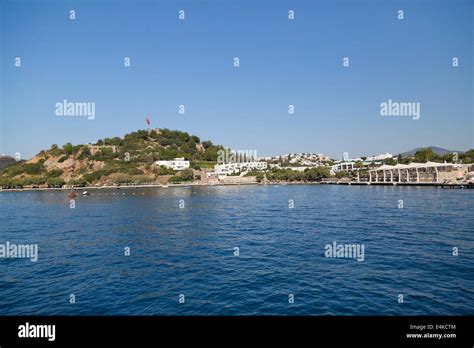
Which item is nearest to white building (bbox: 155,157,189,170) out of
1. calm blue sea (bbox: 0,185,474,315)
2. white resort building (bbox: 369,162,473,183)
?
white resort building (bbox: 369,162,473,183)

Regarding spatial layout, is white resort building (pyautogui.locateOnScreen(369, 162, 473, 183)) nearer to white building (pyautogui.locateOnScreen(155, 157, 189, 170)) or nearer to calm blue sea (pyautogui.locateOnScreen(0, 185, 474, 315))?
calm blue sea (pyautogui.locateOnScreen(0, 185, 474, 315))

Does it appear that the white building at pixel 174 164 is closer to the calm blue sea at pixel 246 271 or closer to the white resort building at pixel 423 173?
the white resort building at pixel 423 173

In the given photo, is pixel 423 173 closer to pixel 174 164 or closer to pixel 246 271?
pixel 246 271

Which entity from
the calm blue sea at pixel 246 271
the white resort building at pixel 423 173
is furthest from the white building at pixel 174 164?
the calm blue sea at pixel 246 271

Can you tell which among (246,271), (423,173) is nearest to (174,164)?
(423,173)

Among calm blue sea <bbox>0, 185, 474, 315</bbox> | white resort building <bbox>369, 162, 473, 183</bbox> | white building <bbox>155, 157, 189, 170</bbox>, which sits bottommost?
calm blue sea <bbox>0, 185, 474, 315</bbox>

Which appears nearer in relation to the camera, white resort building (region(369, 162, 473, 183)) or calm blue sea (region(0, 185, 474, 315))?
→ calm blue sea (region(0, 185, 474, 315))

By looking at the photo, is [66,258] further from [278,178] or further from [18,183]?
[18,183]
